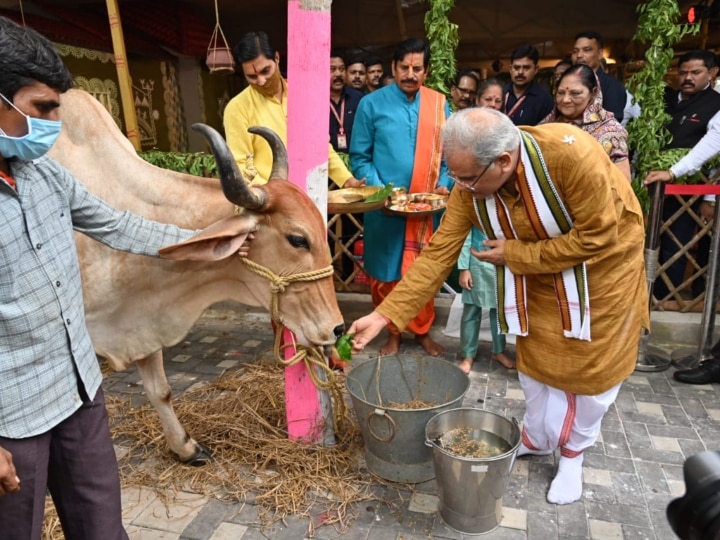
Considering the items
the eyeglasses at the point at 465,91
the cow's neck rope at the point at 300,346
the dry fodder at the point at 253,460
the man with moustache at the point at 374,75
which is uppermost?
the man with moustache at the point at 374,75

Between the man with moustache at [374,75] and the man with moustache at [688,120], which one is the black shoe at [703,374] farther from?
the man with moustache at [374,75]

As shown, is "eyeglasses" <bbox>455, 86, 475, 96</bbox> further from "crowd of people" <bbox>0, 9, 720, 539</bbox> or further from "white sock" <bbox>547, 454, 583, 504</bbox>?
"white sock" <bbox>547, 454, 583, 504</bbox>

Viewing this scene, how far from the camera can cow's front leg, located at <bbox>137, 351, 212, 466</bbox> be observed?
3000 millimetres

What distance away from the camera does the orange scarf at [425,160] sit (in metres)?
4.19

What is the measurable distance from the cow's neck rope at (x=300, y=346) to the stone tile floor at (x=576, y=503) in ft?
1.94

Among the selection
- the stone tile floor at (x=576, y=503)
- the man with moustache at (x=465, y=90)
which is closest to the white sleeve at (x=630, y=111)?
the man with moustache at (x=465, y=90)

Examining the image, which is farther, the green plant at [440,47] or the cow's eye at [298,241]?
the green plant at [440,47]

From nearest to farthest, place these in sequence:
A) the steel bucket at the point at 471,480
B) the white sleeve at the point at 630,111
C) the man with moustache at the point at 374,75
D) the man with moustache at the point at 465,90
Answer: the steel bucket at the point at 471,480 < the white sleeve at the point at 630,111 < the man with moustache at the point at 465,90 < the man with moustache at the point at 374,75

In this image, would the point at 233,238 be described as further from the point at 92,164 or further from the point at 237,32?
the point at 237,32

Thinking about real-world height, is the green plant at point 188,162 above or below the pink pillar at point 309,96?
below

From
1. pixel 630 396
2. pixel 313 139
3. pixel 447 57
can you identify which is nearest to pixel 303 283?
pixel 313 139

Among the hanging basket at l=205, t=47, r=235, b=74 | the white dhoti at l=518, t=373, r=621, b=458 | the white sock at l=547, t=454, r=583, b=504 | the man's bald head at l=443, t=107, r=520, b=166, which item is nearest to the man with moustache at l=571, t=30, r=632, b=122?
the white dhoti at l=518, t=373, r=621, b=458

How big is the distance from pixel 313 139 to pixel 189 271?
90 centimetres

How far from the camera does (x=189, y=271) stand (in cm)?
266
